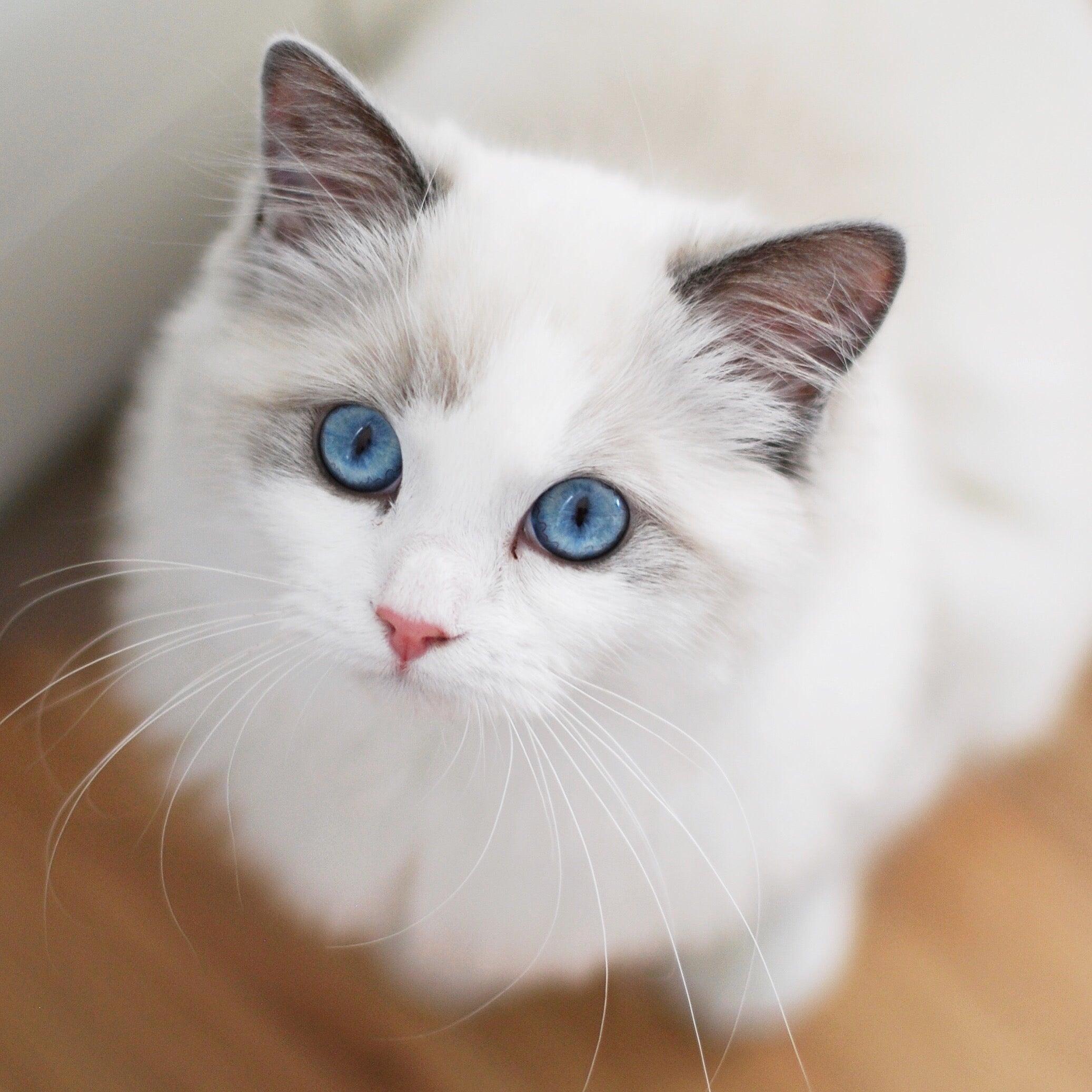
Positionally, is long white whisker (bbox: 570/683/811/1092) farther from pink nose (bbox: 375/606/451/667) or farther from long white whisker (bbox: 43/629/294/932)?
long white whisker (bbox: 43/629/294/932)

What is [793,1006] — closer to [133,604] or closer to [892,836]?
[892,836]

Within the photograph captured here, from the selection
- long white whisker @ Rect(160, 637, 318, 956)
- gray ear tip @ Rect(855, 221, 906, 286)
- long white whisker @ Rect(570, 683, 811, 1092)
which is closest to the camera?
gray ear tip @ Rect(855, 221, 906, 286)

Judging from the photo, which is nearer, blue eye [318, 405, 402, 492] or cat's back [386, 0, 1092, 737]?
blue eye [318, 405, 402, 492]

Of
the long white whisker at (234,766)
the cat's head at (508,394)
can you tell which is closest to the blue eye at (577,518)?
the cat's head at (508,394)

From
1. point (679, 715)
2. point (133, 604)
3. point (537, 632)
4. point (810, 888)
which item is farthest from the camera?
point (810, 888)

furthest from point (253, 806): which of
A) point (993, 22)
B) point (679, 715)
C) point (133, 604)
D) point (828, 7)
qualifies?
point (993, 22)

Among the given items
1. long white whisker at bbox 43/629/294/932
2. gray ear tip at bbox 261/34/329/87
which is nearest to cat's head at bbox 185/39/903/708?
gray ear tip at bbox 261/34/329/87

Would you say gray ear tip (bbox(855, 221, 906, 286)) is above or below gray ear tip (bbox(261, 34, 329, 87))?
above
